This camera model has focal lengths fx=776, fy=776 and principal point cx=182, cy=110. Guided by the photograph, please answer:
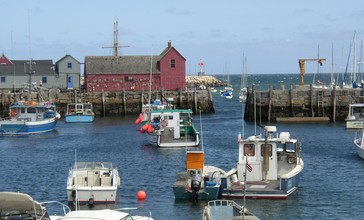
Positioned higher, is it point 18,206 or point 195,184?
point 18,206

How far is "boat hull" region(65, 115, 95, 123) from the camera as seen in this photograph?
248 ft

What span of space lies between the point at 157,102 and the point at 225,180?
141ft

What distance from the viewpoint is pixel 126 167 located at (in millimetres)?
42188

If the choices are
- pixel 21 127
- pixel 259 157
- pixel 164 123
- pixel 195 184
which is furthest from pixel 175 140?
pixel 195 184

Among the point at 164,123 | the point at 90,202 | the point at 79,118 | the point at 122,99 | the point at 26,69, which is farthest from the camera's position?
the point at 26,69

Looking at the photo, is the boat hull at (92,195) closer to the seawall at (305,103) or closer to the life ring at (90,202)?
the life ring at (90,202)

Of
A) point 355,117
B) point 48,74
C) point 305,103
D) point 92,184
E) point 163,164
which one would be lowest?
point 163,164

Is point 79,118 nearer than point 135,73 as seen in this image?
Yes

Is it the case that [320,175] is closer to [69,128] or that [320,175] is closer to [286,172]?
[286,172]

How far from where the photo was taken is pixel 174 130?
52.8 metres

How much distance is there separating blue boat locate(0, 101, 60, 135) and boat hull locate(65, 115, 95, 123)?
837cm

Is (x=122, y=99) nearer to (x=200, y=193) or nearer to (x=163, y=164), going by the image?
(x=163, y=164)

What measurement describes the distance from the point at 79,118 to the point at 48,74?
65.6 feet

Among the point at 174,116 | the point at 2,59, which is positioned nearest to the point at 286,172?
the point at 174,116
